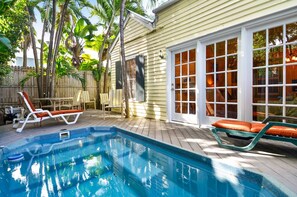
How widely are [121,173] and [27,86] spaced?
329 inches

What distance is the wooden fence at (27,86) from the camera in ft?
26.7

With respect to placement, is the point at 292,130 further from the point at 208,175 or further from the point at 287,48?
the point at 287,48

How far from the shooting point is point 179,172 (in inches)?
102

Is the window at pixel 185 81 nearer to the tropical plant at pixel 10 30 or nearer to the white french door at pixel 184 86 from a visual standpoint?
the white french door at pixel 184 86

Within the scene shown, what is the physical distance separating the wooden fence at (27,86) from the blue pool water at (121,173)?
564 centimetres

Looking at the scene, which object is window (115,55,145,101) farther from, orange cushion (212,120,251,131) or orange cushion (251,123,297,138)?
orange cushion (251,123,297,138)

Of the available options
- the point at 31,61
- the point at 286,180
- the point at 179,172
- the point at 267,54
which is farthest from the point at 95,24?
the point at 31,61

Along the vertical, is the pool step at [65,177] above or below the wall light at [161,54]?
below

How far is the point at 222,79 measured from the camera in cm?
447

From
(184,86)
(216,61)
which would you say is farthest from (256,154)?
(184,86)

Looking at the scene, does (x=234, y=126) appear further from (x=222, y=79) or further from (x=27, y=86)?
(x=27, y=86)

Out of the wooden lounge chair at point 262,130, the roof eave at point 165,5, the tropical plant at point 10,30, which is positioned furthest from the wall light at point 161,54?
the tropical plant at point 10,30

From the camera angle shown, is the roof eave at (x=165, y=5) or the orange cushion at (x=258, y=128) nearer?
the orange cushion at (x=258, y=128)

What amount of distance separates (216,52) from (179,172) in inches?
125
